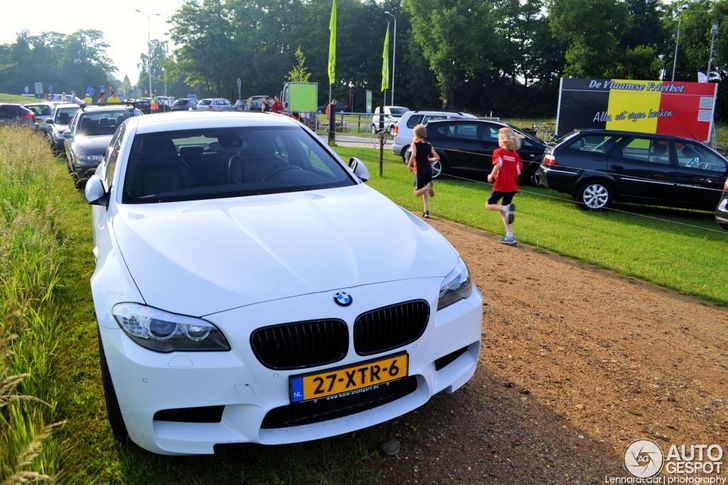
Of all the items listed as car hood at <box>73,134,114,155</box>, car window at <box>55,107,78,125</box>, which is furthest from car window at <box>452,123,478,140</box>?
car window at <box>55,107,78,125</box>

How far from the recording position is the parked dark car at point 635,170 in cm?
1140

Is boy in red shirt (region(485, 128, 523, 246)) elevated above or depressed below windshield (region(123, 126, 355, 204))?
below

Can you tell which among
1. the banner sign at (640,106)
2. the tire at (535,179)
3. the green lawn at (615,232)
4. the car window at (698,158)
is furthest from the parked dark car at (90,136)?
the banner sign at (640,106)

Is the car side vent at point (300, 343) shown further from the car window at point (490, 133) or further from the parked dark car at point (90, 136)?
the car window at point (490, 133)

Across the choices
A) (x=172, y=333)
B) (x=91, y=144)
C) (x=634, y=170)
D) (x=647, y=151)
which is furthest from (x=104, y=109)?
(x=172, y=333)

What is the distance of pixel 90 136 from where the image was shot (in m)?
12.1

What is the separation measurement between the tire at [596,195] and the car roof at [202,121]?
8.65 m

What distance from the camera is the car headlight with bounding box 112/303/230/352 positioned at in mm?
2602

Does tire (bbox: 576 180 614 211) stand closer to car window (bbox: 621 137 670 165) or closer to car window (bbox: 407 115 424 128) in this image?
car window (bbox: 621 137 670 165)

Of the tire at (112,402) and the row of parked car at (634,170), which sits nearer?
the tire at (112,402)

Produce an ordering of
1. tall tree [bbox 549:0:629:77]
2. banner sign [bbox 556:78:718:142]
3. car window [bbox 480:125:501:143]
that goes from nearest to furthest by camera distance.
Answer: car window [bbox 480:125:501:143], banner sign [bbox 556:78:718:142], tall tree [bbox 549:0:629:77]

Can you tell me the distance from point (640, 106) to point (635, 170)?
11.2 m

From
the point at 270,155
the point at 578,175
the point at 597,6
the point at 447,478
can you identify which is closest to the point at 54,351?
the point at 270,155

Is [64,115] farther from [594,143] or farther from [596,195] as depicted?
[596,195]
